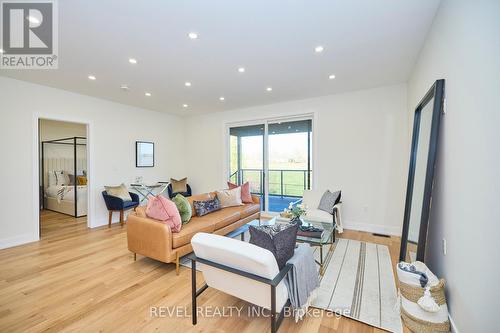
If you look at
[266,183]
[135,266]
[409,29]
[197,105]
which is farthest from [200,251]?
[197,105]

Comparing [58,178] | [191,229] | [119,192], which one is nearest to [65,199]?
[58,178]

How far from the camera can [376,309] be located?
1943mm

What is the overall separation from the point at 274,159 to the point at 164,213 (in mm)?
3170

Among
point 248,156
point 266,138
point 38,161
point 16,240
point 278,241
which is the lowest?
point 16,240

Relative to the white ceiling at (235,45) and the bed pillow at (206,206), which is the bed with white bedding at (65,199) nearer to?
the white ceiling at (235,45)

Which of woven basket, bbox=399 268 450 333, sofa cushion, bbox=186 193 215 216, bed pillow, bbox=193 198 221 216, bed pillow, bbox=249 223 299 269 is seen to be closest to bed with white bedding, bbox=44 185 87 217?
sofa cushion, bbox=186 193 215 216

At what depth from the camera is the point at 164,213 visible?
2672mm

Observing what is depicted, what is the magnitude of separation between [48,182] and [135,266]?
5.58m

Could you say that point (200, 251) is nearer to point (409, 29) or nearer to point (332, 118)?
point (409, 29)

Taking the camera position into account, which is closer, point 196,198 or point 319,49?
point 319,49

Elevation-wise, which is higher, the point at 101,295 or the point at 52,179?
the point at 52,179

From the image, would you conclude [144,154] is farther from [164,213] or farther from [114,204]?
[164,213]

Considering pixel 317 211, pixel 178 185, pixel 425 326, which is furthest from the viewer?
pixel 178 185

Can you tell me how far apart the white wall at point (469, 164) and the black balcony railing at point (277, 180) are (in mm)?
3182
